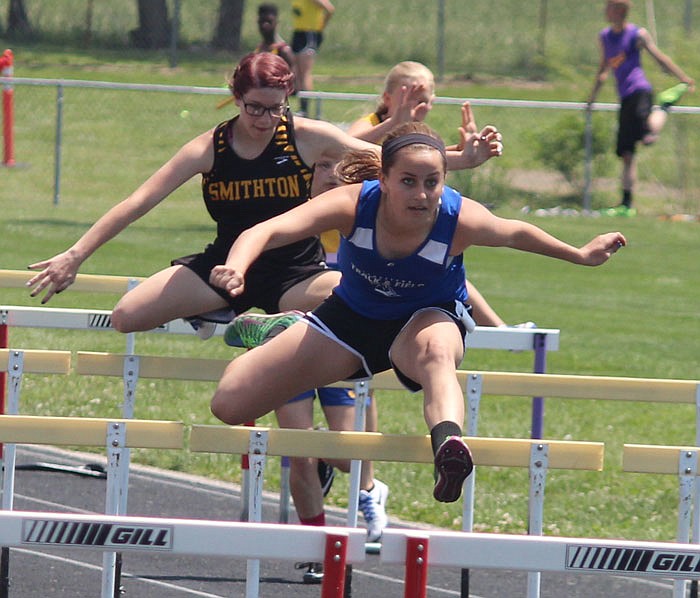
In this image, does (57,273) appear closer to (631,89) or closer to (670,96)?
(631,89)

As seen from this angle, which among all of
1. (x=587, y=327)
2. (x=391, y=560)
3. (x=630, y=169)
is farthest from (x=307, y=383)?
(x=630, y=169)

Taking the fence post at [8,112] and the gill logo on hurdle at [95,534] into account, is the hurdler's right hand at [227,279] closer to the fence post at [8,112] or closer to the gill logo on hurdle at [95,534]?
the gill logo on hurdle at [95,534]

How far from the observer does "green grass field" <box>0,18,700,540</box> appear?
27.4 feet

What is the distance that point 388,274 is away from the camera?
5449mm

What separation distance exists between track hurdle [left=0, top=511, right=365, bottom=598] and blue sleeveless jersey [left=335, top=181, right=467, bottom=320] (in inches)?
72.6

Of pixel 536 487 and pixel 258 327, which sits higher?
pixel 258 327

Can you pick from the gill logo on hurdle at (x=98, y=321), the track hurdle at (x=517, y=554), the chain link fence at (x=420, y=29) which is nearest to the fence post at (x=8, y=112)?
the chain link fence at (x=420, y=29)

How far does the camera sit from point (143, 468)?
28.3 ft

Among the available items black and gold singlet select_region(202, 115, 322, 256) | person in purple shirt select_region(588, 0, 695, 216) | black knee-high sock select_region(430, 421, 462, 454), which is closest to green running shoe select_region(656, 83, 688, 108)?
person in purple shirt select_region(588, 0, 695, 216)

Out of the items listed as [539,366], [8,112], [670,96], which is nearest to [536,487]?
[539,366]

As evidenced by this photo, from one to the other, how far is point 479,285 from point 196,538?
980 centimetres

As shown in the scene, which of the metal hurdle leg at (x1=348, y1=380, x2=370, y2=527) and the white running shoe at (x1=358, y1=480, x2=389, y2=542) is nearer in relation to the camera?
the metal hurdle leg at (x1=348, y1=380, x2=370, y2=527)

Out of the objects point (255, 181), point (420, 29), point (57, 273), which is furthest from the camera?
point (420, 29)

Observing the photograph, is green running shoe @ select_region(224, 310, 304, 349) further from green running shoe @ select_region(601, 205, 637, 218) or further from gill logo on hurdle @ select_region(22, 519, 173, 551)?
green running shoe @ select_region(601, 205, 637, 218)
